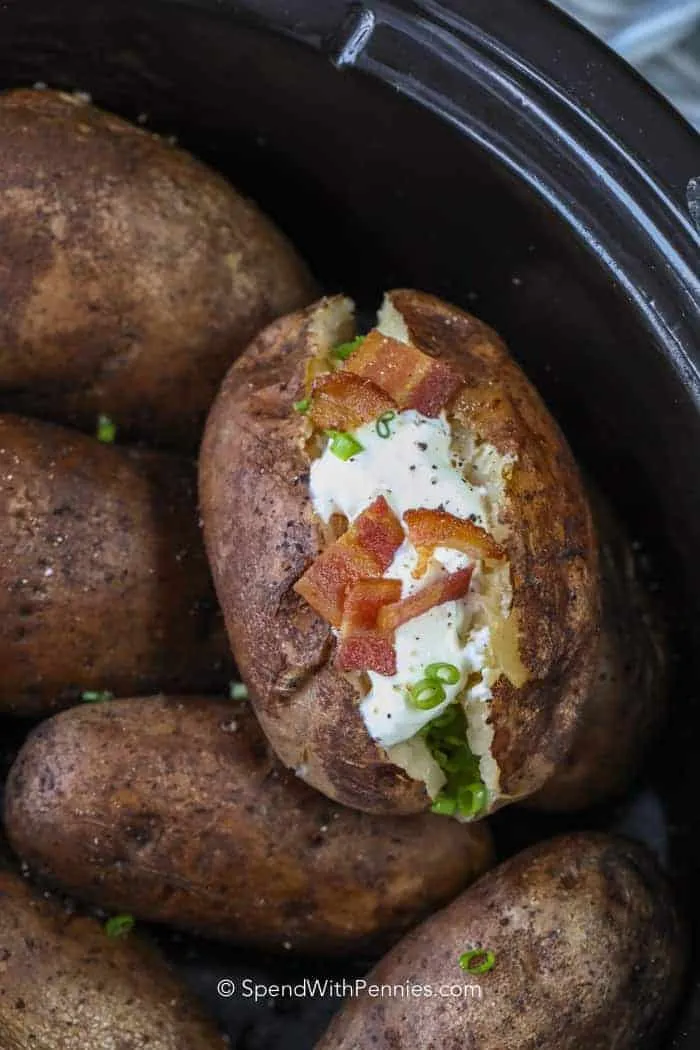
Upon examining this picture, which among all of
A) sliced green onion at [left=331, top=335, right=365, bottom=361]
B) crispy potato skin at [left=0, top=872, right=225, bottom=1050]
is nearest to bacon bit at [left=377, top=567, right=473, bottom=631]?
sliced green onion at [left=331, top=335, right=365, bottom=361]

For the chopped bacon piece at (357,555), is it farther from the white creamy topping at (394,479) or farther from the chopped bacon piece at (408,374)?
the chopped bacon piece at (408,374)

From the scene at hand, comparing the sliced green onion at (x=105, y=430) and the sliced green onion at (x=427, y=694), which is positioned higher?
the sliced green onion at (x=427, y=694)

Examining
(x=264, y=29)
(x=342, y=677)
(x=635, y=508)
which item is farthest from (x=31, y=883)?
(x=264, y=29)

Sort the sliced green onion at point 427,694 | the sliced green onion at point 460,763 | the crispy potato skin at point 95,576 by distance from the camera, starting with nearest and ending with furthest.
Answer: the sliced green onion at point 427,694 → the sliced green onion at point 460,763 → the crispy potato skin at point 95,576

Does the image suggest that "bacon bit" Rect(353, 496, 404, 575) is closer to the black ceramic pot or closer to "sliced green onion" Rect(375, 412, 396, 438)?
"sliced green onion" Rect(375, 412, 396, 438)

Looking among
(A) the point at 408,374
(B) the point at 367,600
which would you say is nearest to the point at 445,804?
(B) the point at 367,600

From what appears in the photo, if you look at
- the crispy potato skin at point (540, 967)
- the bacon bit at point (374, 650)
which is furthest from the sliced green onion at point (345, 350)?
the crispy potato skin at point (540, 967)

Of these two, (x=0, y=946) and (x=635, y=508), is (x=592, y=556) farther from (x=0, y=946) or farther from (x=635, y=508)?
(x=0, y=946)
